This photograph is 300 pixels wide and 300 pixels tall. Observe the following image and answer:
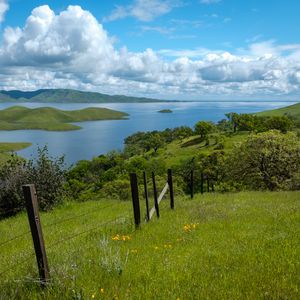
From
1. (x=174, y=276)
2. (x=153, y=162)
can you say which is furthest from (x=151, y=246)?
(x=153, y=162)

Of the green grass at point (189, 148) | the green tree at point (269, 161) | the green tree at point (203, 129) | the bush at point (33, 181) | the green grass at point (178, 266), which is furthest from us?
the green tree at point (203, 129)

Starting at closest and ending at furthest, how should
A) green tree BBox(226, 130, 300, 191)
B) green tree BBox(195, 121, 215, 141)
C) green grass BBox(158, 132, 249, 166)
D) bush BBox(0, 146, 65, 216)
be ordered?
bush BBox(0, 146, 65, 216)
green tree BBox(226, 130, 300, 191)
green grass BBox(158, 132, 249, 166)
green tree BBox(195, 121, 215, 141)

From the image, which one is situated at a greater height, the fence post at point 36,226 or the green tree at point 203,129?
the fence post at point 36,226

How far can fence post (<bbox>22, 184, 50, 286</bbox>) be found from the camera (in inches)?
224

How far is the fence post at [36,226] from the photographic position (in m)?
5.70

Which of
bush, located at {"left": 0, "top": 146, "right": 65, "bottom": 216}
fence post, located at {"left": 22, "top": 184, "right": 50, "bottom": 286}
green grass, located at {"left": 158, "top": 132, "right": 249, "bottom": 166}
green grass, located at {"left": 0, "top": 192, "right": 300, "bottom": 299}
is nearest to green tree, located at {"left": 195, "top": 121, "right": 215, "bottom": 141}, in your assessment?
green grass, located at {"left": 158, "top": 132, "right": 249, "bottom": 166}

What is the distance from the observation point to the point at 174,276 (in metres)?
6.38

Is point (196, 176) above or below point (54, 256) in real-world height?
below

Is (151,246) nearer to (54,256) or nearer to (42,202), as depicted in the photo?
(54,256)

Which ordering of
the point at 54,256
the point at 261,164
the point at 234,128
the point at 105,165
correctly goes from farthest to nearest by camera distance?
the point at 234,128 → the point at 105,165 → the point at 261,164 → the point at 54,256

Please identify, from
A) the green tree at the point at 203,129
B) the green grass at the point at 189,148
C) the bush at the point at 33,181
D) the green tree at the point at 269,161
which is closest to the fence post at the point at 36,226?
the bush at the point at 33,181

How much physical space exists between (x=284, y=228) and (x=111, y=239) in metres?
5.36

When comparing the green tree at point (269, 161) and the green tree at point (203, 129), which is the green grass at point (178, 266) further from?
the green tree at point (203, 129)

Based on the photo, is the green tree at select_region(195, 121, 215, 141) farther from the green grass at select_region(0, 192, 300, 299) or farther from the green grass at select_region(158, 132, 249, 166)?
the green grass at select_region(0, 192, 300, 299)
